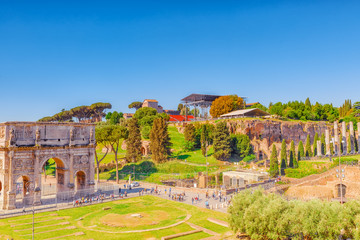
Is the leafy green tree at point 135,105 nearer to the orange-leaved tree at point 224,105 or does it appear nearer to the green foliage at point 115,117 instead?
the green foliage at point 115,117

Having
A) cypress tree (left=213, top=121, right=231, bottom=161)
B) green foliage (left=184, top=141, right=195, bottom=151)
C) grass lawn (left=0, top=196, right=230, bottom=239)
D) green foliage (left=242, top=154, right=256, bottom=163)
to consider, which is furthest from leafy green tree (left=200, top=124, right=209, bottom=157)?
grass lawn (left=0, top=196, right=230, bottom=239)

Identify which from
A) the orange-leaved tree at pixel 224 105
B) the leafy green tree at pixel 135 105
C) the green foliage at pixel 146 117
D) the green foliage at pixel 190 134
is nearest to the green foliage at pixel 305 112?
the orange-leaved tree at pixel 224 105

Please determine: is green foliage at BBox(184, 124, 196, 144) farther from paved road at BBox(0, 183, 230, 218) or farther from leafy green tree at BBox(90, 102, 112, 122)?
leafy green tree at BBox(90, 102, 112, 122)

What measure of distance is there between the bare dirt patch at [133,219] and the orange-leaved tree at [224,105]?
6253 cm

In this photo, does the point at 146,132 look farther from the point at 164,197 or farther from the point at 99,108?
the point at 99,108

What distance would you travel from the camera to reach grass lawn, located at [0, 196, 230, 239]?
26594 millimetres

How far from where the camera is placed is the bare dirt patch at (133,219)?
29.5 meters

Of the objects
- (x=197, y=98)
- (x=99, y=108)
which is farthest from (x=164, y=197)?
(x=99, y=108)

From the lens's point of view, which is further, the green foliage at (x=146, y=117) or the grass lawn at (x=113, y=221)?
the green foliage at (x=146, y=117)

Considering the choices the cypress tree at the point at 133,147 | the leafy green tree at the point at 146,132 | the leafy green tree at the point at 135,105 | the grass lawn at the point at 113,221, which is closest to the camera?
the grass lawn at the point at 113,221

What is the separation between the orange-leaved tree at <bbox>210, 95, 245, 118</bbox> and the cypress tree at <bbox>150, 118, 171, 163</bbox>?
3048 cm

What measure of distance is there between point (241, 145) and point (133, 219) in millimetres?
45606

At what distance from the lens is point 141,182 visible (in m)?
52.8

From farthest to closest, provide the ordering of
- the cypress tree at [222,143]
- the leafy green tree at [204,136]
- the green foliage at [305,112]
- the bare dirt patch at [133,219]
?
the green foliage at [305,112] < the leafy green tree at [204,136] < the cypress tree at [222,143] < the bare dirt patch at [133,219]
